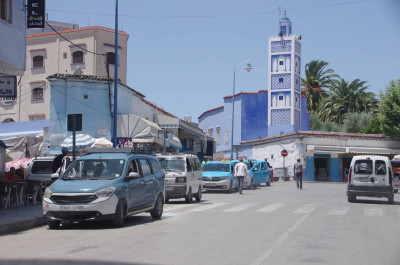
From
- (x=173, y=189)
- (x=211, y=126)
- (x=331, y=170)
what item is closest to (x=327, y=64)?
(x=211, y=126)

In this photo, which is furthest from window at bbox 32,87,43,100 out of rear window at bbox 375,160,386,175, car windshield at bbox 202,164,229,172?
rear window at bbox 375,160,386,175

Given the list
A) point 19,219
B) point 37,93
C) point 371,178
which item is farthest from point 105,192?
point 37,93

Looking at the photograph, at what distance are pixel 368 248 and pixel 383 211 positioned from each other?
8.97 meters

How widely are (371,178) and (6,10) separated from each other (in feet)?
50.5

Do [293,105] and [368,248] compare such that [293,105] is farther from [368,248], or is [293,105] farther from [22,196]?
[368,248]

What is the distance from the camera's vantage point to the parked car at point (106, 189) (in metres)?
12.2

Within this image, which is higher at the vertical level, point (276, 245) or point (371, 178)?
point (371, 178)

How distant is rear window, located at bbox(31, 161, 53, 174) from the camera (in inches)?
881

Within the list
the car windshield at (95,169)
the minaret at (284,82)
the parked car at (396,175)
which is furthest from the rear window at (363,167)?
the minaret at (284,82)

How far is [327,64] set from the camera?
7531 centimetres

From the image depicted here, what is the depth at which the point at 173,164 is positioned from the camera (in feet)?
71.4

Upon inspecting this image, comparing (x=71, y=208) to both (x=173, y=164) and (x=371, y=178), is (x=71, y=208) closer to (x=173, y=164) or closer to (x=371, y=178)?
(x=173, y=164)

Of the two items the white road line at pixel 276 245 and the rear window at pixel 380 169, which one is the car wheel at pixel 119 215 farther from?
the rear window at pixel 380 169

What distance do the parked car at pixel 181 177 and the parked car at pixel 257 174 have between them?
37.4ft
